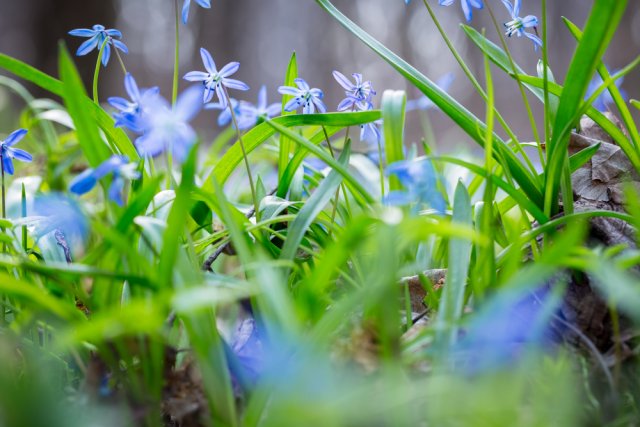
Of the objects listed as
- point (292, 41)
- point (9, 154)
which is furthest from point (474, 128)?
point (292, 41)

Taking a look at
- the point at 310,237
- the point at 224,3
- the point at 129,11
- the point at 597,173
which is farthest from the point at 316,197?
the point at 224,3

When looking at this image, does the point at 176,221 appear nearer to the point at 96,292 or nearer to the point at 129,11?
the point at 96,292

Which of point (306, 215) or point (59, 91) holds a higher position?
point (59, 91)

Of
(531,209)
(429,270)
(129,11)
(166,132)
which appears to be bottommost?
(429,270)

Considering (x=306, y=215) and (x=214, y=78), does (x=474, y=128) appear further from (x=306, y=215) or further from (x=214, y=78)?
(x=214, y=78)

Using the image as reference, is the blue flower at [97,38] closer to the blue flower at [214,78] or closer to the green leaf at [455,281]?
the blue flower at [214,78]

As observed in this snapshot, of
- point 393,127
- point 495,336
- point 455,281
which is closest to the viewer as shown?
point 495,336
